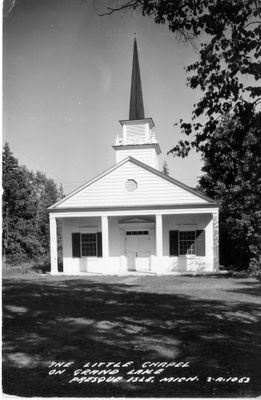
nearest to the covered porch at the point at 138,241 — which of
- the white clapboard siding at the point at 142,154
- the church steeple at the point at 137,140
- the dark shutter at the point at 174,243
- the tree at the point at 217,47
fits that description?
the dark shutter at the point at 174,243

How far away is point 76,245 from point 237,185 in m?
8.65

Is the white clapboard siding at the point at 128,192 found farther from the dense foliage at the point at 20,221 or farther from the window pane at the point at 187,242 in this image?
the dense foliage at the point at 20,221

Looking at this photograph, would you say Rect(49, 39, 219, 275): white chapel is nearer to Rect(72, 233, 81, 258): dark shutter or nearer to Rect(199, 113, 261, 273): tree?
Rect(72, 233, 81, 258): dark shutter

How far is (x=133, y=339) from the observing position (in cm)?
632

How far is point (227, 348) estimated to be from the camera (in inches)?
231


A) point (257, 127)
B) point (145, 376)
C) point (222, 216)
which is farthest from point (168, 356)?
point (222, 216)

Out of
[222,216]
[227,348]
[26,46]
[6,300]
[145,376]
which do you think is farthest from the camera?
[222,216]

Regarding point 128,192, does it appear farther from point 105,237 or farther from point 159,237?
point 159,237

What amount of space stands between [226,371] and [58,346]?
8.09 feet

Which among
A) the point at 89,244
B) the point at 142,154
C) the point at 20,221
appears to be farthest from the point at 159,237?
the point at 20,221

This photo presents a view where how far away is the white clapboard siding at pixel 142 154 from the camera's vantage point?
72.6ft

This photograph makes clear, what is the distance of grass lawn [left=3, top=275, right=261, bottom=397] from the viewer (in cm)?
443

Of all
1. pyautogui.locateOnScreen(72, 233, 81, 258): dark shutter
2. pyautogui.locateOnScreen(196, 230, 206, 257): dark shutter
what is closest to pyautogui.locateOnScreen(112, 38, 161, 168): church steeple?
pyautogui.locateOnScreen(72, 233, 81, 258): dark shutter

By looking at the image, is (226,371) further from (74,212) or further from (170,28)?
(74,212)
